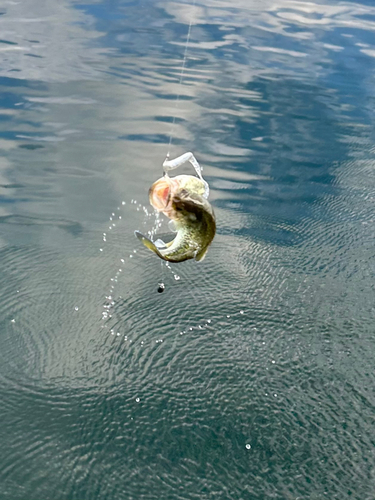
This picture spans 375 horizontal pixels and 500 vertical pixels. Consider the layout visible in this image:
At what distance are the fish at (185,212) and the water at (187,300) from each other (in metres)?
1.36

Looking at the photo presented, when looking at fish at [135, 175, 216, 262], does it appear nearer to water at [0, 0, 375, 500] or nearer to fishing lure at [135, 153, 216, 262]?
fishing lure at [135, 153, 216, 262]

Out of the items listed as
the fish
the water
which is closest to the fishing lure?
the fish

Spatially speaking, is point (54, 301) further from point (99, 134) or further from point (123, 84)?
point (123, 84)

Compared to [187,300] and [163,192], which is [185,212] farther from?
[187,300]

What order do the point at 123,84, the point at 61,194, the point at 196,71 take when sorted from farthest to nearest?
the point at 196,71, the point at 123,84, the point at 61,194

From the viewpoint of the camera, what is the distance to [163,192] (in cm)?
233

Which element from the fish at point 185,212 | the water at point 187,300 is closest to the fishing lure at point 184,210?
the fish at point 185,212

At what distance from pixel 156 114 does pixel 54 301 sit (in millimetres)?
3844

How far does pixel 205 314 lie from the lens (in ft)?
13.4

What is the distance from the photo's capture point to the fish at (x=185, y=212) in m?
2.35

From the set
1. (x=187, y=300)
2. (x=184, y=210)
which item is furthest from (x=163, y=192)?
(x=187, y=300)

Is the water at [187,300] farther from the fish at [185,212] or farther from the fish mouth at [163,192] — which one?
the fish mouth at [163,192]

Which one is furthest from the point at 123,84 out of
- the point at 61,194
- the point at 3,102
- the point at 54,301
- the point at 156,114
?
the point at 54,301

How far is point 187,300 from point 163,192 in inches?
78.6
